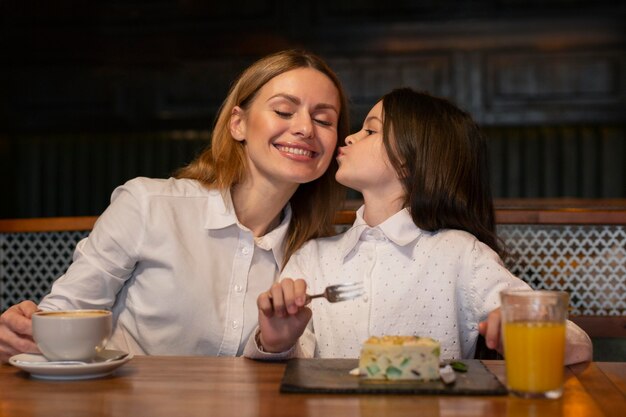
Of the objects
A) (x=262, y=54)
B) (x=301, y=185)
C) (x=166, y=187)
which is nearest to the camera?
(x=166, y=187)

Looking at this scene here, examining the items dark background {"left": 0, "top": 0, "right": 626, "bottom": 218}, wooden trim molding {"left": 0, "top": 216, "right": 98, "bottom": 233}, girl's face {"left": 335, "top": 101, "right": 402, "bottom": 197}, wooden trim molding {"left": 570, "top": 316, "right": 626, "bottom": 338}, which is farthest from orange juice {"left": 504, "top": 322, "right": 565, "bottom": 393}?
dark background {"left": 0, "top": 0, "right": 626, "bottom": 218}

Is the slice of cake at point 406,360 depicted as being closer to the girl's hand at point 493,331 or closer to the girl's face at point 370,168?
the girl's hand at point 493,331

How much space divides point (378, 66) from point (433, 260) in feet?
7.92

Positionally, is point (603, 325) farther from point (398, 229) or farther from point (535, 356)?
point (535, 356)

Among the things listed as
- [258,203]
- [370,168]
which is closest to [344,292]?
[370,168]

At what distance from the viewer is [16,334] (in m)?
1.48

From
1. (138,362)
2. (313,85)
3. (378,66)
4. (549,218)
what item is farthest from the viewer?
(378,66)

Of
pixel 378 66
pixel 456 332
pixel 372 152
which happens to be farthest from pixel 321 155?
pixel 378 66

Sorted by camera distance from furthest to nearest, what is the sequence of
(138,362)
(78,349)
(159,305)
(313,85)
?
(313,85), (159,305), (138,362), (78,349)

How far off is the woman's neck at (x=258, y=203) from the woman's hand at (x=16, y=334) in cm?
58

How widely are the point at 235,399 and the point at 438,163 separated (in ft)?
2.84

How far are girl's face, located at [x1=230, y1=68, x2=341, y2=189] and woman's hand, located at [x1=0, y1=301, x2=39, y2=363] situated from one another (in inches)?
24.1

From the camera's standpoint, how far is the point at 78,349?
1197 mm

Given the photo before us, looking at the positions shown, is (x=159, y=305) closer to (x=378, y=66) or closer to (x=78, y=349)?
(x=78, y=349)
